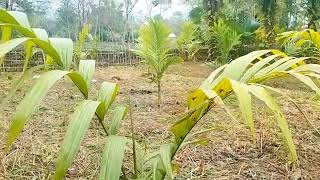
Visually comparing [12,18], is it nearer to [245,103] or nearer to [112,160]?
[112,160]

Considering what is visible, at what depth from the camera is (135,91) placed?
3.60m

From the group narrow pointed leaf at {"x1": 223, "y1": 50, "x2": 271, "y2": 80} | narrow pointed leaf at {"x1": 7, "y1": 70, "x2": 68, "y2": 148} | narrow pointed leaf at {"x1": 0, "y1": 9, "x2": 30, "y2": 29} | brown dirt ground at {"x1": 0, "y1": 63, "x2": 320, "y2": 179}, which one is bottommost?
brown dirt ground at {"x1": 0, "y1": 63, "x2": 320, "y2": 179}

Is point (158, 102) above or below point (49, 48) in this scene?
below

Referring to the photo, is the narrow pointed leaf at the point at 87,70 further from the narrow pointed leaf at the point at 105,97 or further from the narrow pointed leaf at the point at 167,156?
the narrow pointed leaf at the point at 167,156

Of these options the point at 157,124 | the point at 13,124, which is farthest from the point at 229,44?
the point at 13,124

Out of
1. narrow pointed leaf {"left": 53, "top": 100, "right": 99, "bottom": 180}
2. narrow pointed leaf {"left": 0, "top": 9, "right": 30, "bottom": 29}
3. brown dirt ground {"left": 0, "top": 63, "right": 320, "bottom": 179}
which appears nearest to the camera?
narrow pointed leaf {"left": 53, "top": 100, "right": 99, "bottom": 180}

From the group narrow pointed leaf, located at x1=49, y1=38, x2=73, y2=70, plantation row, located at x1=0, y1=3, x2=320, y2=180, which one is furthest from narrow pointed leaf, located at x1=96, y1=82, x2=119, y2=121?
narrow pointed leaf, located at x1=49, y1=38, x2=73, y2=70

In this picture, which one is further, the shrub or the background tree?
the background tree

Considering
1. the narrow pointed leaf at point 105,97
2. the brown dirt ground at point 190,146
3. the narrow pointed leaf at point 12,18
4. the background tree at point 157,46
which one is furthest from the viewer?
the background tree at point 157,46

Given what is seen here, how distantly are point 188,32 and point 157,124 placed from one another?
4.47 metres

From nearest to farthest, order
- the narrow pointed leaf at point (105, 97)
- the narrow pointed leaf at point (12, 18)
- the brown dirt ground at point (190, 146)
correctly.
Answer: the narrow pointed leaf at point (12, 18)
the narrow pointed leaf at point (105, 97)
the brown dirt ground at point (190, 146)

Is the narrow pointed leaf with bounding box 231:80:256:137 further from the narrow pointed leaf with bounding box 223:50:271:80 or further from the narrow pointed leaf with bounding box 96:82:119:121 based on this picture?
the narrow pointed leaf with bounding box 96:82:119:121

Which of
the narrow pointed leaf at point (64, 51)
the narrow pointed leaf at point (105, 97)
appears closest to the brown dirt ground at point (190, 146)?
the narrow pointed leaf at point (105, 97)

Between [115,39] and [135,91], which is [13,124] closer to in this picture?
[135,91]
